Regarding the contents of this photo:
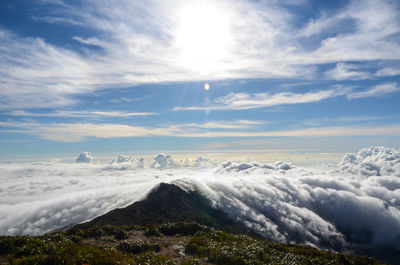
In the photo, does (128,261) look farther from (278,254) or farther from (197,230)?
(197,230)

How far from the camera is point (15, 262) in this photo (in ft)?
55.8

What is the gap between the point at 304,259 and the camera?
31.1 m

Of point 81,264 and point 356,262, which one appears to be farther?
point 356,262

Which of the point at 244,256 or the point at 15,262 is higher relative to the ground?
the point at 15,262

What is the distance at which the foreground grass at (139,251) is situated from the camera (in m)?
19.5

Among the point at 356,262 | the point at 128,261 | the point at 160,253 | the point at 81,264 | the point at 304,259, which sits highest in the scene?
the point at 81,264

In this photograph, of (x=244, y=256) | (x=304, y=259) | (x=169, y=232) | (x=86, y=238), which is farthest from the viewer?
(x=169, y=232)

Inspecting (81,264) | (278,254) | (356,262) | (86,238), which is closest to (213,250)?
(278,254)

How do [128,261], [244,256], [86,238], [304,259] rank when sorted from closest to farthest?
1. [128,261]
2. [244,256]
3. [304,259]
4. [86,238]

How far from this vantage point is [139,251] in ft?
95.8

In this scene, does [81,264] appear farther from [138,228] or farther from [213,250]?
[138,228]

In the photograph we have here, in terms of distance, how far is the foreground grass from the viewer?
19.5m

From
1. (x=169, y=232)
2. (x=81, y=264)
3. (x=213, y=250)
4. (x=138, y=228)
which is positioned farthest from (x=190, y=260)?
(x=138, y=228)

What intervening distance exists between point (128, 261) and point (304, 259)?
23.4m
